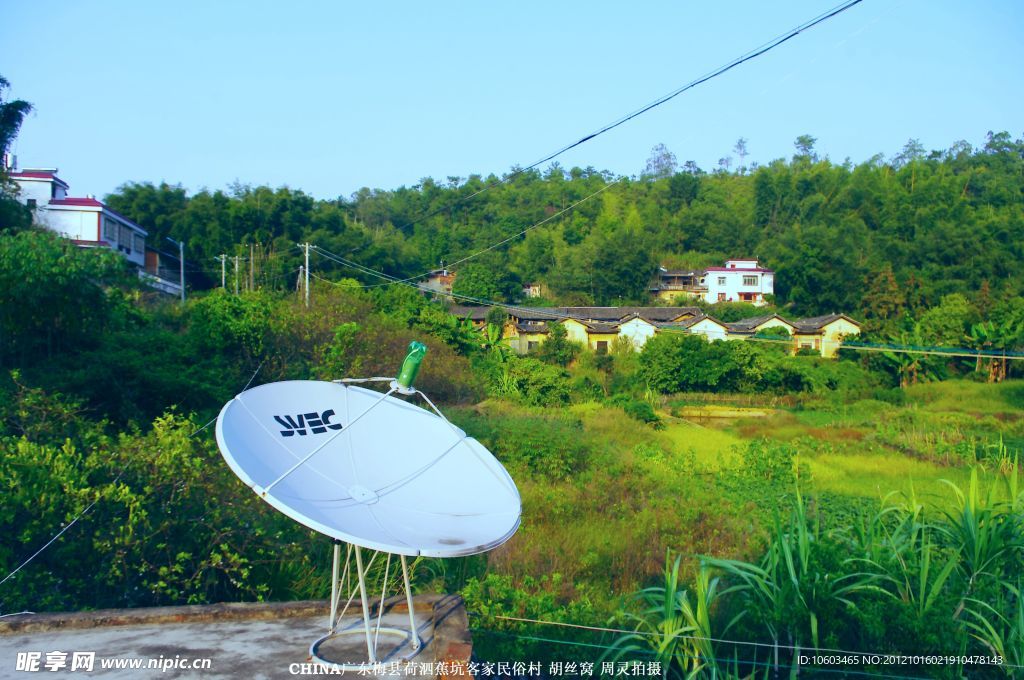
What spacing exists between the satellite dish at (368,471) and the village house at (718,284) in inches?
1443

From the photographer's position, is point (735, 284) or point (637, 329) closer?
point (637, 329)

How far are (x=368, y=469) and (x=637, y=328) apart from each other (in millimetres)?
26882

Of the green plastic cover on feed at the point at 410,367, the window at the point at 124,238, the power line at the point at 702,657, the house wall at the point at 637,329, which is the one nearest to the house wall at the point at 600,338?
the house wall at the point at 637,329

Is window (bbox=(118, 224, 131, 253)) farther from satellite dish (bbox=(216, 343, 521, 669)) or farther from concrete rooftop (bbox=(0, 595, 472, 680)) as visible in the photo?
satellite dish (bbox=(216, 343, 521, 669))

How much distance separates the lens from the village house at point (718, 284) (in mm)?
40688

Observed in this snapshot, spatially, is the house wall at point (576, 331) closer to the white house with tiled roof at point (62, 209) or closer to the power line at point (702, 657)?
the white house with tiled roof at point (62, 209)

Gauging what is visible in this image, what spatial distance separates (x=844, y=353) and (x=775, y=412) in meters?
7.40

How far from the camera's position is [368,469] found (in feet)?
14.4

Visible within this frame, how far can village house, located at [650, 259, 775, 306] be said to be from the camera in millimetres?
40688

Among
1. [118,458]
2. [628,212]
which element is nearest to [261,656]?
[118,458]

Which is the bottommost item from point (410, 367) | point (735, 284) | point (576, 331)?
point (410, 367)

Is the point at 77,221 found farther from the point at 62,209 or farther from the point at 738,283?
the point at 738,283

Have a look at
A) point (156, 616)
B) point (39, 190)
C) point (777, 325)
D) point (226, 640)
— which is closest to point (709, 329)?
point (777, 325)

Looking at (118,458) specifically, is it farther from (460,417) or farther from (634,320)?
(634,320)
